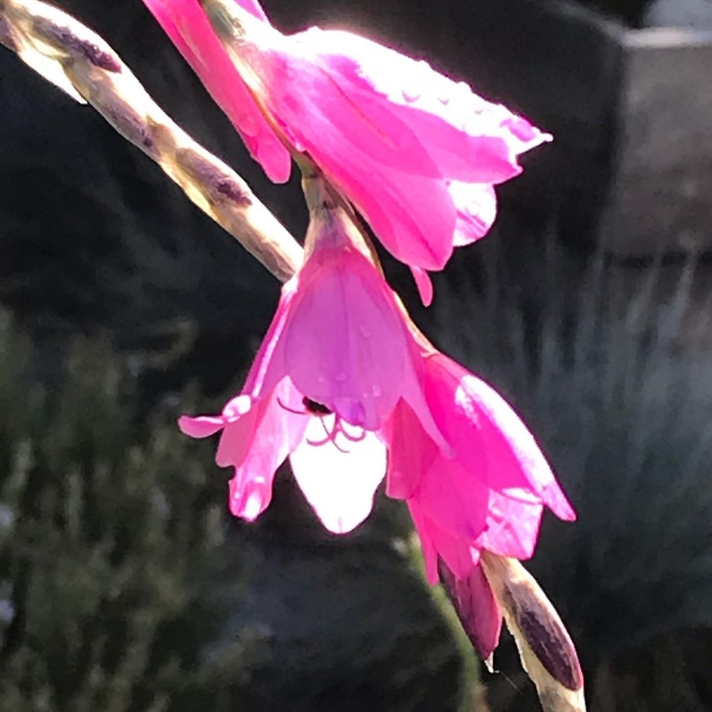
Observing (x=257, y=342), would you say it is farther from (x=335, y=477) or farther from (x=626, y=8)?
(x=335, y=477)

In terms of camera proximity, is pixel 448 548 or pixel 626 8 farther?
pixel 626 8

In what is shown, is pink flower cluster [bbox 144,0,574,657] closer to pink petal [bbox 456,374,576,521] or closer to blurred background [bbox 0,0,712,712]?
pink petal [bbox 456,374,576,521]

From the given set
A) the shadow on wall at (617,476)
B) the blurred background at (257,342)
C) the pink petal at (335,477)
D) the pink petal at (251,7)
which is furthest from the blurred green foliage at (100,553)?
the pink petal at (251,7)

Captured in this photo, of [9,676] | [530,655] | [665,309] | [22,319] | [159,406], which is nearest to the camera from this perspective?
[530,655]

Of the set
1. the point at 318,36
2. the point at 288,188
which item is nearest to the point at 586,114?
the point at 288,188

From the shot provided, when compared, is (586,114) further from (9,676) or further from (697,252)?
(9,676)

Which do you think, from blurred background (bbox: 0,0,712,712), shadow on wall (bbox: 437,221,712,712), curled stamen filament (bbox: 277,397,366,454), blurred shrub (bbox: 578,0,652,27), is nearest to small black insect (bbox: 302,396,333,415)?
curled stamen filament (bbox: 277,397,366,454)

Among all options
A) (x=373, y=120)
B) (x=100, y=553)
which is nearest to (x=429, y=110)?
(x=373, y=120)

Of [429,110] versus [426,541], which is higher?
[429,110]
